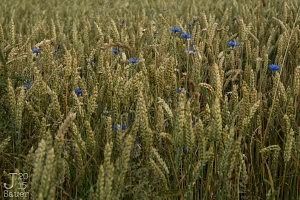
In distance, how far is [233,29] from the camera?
10.6 feet

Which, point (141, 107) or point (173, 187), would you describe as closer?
point (141, 107)

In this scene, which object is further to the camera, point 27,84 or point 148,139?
point 27,84

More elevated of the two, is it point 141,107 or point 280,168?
point 141,107

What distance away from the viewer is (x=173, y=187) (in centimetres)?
132

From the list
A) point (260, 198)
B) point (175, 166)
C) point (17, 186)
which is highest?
point (17, 186)

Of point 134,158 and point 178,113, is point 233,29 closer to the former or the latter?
point 134,158

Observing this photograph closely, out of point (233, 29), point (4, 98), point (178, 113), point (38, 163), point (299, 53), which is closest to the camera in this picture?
point (38, 163)

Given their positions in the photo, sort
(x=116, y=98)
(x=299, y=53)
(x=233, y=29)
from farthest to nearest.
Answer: (x=233, y=29) < (x=299, y=53) < (x=116, y=98)

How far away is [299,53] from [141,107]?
125 centimetres

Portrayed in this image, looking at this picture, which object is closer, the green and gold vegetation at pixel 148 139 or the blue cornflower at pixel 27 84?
the green and gold vegetation at pixel 148 139

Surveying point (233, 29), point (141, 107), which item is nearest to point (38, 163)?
point (141, 107)

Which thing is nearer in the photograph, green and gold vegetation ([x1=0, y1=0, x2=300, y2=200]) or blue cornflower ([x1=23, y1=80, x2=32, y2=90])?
green and gold vegetation ([x1=0, y1=0, x2=300, y2=200])

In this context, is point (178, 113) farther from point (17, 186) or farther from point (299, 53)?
point (299, 53)

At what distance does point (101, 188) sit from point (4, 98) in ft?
2.83
